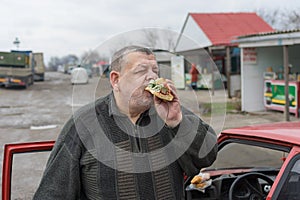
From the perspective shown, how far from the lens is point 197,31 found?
23.2 m

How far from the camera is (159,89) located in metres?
1.75

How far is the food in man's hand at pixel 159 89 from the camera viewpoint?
1.75 meters

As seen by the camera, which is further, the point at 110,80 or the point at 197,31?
the point at 197,31

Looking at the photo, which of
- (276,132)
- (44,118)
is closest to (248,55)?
(44,118)

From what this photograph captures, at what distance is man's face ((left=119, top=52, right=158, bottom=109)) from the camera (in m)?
1.82

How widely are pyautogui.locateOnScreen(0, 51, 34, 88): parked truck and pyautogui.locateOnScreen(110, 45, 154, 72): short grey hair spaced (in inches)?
1051

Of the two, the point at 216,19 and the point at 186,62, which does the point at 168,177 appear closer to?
the point at 186,62

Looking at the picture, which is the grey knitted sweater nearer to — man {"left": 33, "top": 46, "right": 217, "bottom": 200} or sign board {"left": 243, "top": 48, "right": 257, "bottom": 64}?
man {"left": 33, "top": 46, "right": 217, "bottom": 200}

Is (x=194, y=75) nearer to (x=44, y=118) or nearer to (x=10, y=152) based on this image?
(x=10, y=152)

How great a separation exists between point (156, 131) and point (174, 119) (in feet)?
0.47

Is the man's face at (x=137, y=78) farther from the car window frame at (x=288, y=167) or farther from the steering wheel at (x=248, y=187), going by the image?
the steering wheel at (x=248, y=187)

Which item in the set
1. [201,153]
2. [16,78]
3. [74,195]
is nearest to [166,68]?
[201,153]

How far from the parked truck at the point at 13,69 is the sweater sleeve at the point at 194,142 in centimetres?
2680

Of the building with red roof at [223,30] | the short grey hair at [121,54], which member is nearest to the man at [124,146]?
the short grey hair at [121,54]
